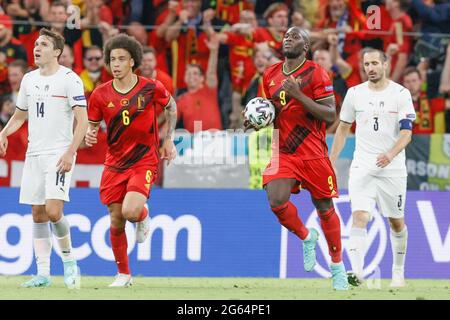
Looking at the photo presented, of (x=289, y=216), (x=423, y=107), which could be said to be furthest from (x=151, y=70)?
(x=289, y=216)

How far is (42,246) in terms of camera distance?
11.1 metres

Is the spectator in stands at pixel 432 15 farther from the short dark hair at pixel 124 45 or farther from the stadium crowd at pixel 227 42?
the short dark hair at pixel 124 45

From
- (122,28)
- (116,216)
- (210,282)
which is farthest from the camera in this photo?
(122,28)

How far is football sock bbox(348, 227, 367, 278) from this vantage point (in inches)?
443

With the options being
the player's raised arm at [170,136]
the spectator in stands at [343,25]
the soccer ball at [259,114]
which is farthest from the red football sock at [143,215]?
the spectator in stands at [343,25]

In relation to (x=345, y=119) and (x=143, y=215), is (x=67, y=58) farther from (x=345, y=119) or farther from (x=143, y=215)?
(x=143, y=215)

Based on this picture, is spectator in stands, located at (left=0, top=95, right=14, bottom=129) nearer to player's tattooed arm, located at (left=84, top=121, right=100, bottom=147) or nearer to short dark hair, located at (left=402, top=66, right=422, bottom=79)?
player's tattooed arm, located at (left=84, top=121, right=100, bottom=147)

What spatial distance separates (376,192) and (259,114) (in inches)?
79.7

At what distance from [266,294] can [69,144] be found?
2.44 meters

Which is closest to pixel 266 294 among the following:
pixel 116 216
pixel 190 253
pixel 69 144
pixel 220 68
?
pixel 116 216

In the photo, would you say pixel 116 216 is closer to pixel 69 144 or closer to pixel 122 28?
pixel 69 144

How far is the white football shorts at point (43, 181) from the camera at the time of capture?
10.5 meters

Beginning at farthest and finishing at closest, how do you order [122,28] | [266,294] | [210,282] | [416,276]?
[122,28] < [416,276] < [210,282] < [266,294]

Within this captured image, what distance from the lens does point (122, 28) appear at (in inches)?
595
